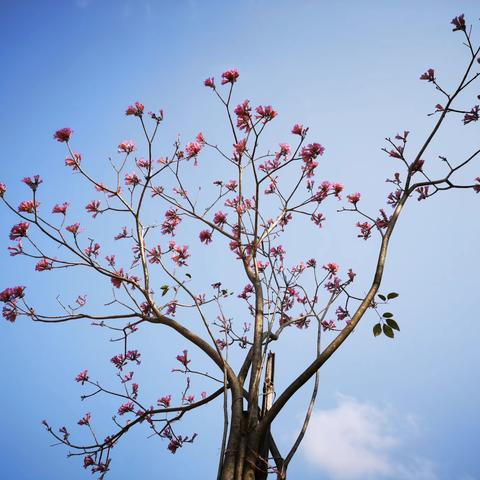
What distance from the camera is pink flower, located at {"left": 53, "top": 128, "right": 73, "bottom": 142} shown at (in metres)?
3.89

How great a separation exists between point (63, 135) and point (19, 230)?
1.00 metres

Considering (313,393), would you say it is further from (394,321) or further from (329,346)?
(394,321)

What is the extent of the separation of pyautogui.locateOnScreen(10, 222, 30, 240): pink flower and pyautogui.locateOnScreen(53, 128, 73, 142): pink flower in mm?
879

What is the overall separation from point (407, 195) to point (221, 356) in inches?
84.5

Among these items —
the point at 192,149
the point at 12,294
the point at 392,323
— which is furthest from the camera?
the point at 192,149

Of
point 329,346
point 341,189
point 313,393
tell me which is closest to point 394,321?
point 329,346

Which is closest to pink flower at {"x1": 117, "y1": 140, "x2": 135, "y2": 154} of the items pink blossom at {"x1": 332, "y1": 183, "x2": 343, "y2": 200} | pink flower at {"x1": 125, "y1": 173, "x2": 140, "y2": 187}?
pink flower at {"x1": 125, "y1": 173, "x2": 140, "y2": 187}

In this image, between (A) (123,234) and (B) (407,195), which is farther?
(A) (123,234)

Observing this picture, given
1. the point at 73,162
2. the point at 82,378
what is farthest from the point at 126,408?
the point at 73,162

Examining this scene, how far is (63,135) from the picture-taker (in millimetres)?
3896

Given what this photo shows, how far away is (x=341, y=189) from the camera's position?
457 centimetres

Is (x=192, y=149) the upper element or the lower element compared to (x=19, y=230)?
upper

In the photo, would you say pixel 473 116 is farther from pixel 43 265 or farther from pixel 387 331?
pixel 43 265

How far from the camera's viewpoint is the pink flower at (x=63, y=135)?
3891 millimetres
